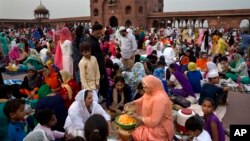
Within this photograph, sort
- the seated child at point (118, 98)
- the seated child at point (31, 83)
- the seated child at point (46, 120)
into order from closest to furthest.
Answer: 1. the seated child at point (46, 120)
2. the seated child at point (118, 98)
3. the seated child at point (31, 83)

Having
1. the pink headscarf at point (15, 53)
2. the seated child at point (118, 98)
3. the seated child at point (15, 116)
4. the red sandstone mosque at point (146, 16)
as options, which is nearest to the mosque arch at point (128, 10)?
the red sandstone mosque at point (146, 16)

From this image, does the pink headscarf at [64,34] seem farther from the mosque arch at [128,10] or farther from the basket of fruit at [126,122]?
the mosque arch at [128,10]

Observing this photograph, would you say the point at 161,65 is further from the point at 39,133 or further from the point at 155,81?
the point at 39,133

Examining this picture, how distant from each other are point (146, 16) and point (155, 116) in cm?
2786

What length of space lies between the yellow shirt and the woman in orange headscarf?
1.32 m

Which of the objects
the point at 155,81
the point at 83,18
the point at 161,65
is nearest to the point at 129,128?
the point at 155,81

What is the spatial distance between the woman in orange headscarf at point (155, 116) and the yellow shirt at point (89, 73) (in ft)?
4.32

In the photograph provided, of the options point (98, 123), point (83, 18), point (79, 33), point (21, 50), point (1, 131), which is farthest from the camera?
point (83, 18)

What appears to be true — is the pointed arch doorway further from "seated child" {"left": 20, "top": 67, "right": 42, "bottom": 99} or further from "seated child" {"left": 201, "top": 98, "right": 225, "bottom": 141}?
"seated child" {"left": 201, "top": 98, "right": 225, "bottom": 141}

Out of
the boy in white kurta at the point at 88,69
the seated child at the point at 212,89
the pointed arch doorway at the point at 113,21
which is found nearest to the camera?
the boy in white kurta at the point at 88,69

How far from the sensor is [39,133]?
2.37 meters

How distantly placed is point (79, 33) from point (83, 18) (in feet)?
98.7

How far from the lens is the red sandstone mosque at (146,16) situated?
2455cm

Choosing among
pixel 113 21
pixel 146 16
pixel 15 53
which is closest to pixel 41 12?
pixel 113 21
